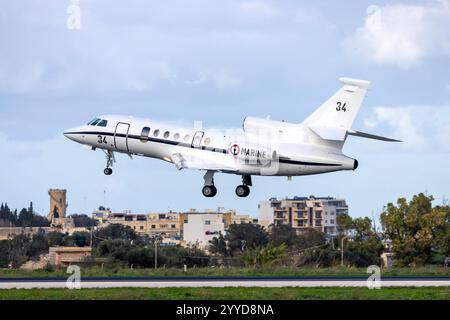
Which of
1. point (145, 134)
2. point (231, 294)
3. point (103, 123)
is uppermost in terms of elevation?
point (103, 123)

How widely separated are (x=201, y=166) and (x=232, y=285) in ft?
51.9

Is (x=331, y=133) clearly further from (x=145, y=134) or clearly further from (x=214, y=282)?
(x=214, y=282)

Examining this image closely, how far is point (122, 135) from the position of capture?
67.1m

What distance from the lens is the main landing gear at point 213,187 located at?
6612cm

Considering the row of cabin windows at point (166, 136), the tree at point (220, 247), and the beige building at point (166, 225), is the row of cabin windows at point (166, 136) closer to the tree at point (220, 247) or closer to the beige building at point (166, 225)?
the tree at point (220, 247)

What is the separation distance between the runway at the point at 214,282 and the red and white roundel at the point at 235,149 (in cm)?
1108


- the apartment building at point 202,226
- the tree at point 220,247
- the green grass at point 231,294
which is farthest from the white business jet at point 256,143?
the apartment building at point 202,226

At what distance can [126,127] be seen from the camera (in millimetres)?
67062

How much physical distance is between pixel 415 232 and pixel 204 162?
105 feet

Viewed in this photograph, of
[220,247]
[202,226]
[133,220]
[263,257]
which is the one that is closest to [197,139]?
[263,257]

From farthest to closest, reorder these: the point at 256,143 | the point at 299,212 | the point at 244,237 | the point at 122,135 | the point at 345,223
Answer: the point at 299,212 < the point at 244,237 < the point at 345,223 < the point at 122,135 < the point at 256,143

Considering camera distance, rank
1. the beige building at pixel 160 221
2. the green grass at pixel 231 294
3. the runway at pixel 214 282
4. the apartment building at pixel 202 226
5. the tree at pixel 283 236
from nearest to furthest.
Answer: the green grass at pixel 231 294 → the runway at pixel 214 282 → the tree at pixel 283 236 → the apartment building at pixel 202 226 → the beige building at pixel 160 221
